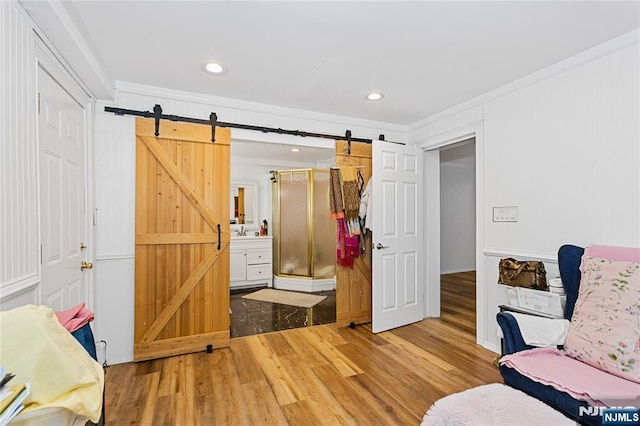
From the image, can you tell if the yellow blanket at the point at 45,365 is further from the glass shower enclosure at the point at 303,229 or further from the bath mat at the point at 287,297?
the glass shower enclosure at the point at 303,229

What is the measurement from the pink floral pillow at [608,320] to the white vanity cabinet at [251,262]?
14.3 feet

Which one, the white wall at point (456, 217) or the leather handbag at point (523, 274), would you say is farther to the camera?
the white wall at point (456, 217)

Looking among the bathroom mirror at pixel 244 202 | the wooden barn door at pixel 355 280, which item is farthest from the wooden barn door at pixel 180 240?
the bathroom mirror at pixel 244 202

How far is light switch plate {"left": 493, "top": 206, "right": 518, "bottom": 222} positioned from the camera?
2717 millimetres

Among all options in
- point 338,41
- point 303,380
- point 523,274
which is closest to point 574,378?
point 523,274

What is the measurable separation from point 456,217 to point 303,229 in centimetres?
360

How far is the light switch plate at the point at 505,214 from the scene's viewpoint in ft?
8.91

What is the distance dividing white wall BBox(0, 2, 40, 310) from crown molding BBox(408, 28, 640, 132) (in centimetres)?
333

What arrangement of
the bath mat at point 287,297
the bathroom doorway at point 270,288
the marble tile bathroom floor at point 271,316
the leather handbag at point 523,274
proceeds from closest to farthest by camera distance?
1. the leather handbag at point 523,274
2. the marble tile bathroom floor at point 271,316
3. the bathroom doorway at point 270,288
4. the bath mat at point 287,297

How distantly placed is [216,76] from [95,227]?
162 cm

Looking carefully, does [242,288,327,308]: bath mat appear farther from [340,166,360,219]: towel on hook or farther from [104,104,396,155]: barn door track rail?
[104,104,396,155]: barn door track rail

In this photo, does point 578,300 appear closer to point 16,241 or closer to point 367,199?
point 367,199

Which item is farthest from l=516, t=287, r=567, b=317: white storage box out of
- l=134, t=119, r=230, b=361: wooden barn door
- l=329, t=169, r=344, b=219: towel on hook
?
l=134, t=119, r=230, b=361: wooden barn door

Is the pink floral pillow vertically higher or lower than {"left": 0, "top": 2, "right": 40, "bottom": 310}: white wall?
lower
